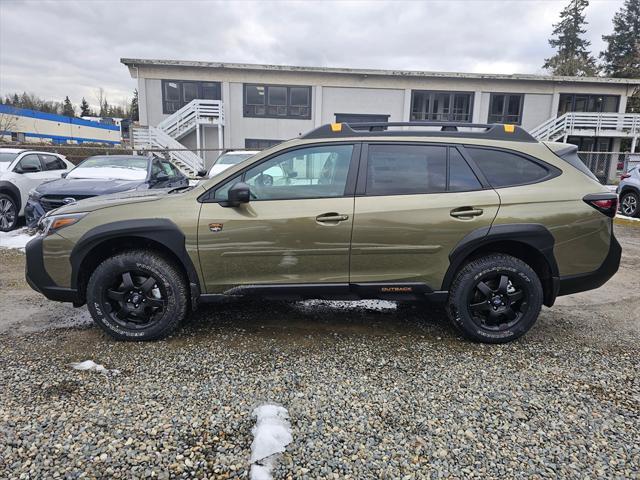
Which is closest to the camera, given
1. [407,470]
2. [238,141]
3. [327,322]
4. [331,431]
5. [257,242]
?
[407,470]

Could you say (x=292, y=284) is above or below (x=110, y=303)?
above

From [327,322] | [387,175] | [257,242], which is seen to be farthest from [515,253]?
[257,242]

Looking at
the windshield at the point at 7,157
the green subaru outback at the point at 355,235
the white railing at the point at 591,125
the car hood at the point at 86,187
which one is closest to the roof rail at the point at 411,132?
the green subaru outback at the point at 355,235

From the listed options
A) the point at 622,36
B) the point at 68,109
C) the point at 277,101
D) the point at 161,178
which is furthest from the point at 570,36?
the point at 68,109

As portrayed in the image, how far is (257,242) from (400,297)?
1257 mm

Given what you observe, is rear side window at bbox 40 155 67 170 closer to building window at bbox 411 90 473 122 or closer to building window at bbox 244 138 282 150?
building window at bbox 244 138 282 150

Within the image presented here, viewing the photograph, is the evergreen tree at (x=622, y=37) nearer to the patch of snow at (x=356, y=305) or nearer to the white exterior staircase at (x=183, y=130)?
the white exterior staircase at (x=183, y=130)

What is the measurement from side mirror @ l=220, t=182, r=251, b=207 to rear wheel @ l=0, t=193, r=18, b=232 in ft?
24.3

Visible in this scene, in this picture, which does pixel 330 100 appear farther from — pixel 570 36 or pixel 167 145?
pixel 570 36

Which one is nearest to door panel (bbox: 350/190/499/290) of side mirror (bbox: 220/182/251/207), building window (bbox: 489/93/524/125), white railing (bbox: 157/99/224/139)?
side mirror (bbox: 220/182/251/207)

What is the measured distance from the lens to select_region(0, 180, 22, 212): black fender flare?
8.33 meters

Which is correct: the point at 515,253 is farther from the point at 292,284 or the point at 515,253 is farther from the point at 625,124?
the point at 625,124

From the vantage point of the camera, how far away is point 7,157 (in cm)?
935

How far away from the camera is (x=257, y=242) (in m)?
3.36
